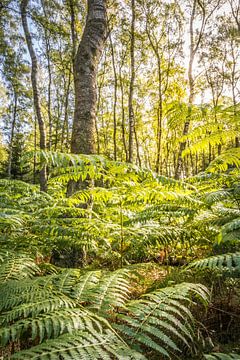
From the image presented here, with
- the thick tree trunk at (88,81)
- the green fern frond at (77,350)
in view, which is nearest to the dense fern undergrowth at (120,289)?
the green fern frond at (77,350)

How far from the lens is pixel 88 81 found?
354 cm

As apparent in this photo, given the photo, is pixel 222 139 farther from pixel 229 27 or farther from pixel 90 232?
pixel 229 27

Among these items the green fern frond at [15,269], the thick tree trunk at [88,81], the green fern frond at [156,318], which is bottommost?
the green fern frond at [156,318]

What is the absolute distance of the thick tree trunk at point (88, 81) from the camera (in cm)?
342

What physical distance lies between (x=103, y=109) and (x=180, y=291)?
22444 millimetres

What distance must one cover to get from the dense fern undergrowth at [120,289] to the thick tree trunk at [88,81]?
629mm

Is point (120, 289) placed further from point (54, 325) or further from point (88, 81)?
point (88, 81)

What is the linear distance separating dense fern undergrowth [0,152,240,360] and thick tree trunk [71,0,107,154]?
0.63 m

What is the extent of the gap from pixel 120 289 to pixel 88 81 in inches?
109

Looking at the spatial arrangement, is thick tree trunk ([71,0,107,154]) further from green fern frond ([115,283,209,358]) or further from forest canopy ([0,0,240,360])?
green fern frond ([115,283,209,358])

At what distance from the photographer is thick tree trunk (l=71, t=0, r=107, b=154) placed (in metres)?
3.42

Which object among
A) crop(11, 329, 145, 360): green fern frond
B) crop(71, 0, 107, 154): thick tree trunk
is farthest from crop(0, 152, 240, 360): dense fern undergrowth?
crop(71, 0, 107, 154): thick tree trunk

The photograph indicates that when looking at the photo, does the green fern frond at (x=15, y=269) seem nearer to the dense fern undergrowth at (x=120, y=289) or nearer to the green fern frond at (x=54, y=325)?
the dense fern undergrowth at (x=120, y=289)

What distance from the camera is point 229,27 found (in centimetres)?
1750
